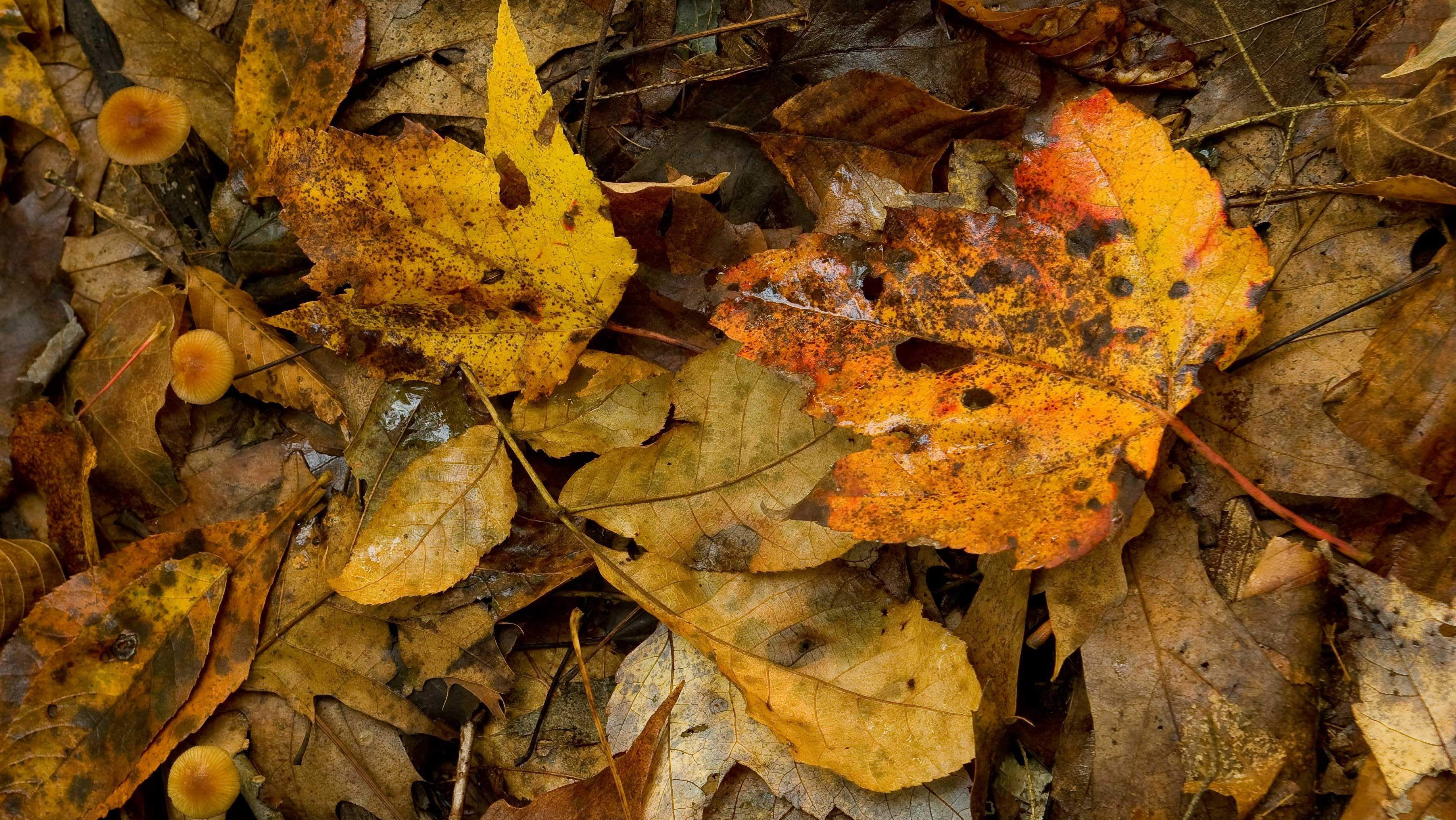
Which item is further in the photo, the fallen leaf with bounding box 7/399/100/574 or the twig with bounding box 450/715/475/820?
the fallen leaf with bounding box 7/399/100/574

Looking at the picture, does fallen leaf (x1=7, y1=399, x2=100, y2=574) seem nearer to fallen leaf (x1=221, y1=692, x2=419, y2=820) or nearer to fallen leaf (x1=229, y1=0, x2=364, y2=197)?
fallen leaf (x1=221, y1=692, x2=419, y2=820)

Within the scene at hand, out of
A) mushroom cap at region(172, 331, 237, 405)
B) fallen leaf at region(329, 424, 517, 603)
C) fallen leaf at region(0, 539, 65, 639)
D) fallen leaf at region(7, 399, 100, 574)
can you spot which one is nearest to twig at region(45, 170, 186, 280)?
mushroom cap at region(172, 331, 237, 405)

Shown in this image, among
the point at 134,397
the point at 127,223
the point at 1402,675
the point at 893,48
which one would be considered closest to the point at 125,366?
the point at 134,397

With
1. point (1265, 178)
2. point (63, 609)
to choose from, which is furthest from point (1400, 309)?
point (63, 609)

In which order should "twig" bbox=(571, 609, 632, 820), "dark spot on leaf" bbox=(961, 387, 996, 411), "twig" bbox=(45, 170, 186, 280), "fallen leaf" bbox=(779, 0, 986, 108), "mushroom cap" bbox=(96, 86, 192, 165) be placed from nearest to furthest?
"dark spot on leaf" bbox=(961, 387, 996, 411)
"twig" bbox=(571, 609, 632, 820)
"fallen leaf" bbox=(779, 0, 986, 108)
"mushroom cap" bbox=(96, 86, 192, 165)
"twig" bbox=(45, 170, 186, 280)

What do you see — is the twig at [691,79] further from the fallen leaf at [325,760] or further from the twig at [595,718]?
the fallen leaf at [325,760]

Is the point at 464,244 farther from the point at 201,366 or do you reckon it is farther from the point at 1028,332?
the point at 1028,332
